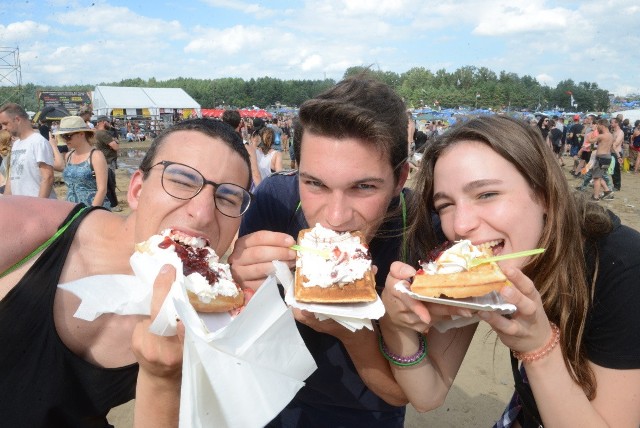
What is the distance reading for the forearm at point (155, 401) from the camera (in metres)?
1.80

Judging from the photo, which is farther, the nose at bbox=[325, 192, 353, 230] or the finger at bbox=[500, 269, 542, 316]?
the nose at bbox=[325, 192, 353, 230]

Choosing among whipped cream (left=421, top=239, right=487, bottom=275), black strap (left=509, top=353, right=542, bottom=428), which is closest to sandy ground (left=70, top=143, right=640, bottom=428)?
black strap (left=509, top=353, right=542, bottom=428)

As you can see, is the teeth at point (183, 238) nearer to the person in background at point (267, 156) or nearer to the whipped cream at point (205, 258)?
the whipped cream at point (205, 258)

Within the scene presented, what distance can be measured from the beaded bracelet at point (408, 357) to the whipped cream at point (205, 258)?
82cm

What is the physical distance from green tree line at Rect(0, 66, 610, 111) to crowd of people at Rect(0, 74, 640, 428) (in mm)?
30667

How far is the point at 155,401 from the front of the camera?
1.81 metres

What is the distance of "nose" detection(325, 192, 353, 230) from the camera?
89.7 inches

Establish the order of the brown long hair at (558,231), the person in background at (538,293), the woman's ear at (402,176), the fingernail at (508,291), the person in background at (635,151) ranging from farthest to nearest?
the person in background at (635,151), the woman's ear at (402,176), the brown long hair at (558,231), the person in background at (538,293), the fingernail at (508,291)

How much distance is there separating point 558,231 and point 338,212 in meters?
1.09

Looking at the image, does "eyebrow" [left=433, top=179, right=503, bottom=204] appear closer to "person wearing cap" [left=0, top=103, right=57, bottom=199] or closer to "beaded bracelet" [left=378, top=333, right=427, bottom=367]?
"beaded bracelet" [left=378, top=333, right=427, bottom=367]

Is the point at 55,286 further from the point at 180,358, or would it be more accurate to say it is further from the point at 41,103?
the point at 41,103

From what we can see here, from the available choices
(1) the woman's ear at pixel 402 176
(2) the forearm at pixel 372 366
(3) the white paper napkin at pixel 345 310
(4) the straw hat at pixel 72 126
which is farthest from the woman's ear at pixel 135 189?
(4) the straw hat at pixel 72 126

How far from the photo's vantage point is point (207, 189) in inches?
84.5

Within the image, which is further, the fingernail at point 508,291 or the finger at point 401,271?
the finger at point 401,271
